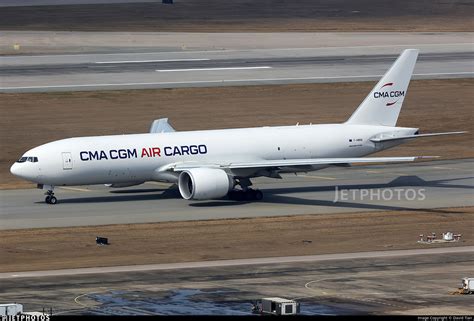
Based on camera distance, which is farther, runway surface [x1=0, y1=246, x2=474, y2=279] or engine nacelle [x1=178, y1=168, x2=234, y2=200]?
engine nacelle [x1=178, y1=168, x2=234, y2=200]

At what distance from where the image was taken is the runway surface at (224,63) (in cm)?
13338

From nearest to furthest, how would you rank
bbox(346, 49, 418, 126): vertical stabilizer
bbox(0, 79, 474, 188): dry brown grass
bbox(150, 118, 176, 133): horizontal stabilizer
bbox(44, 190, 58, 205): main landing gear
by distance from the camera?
bbox(44, 190, 58, 205): main landing gear → bbox(346, 49, 418, 126): vertical stabilizer → bbox(150, 118, 176, 133): horizontal stabilizer → bbox(0, 79, 474, 188): dry brown grass

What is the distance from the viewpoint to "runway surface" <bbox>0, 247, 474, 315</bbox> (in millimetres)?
53156

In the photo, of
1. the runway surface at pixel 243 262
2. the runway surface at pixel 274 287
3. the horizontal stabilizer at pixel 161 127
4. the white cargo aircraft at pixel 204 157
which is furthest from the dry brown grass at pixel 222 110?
the runway surface at pixel 274 287

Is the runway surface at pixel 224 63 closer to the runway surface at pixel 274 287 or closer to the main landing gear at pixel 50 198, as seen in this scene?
the main landing gear at pixel 50 198

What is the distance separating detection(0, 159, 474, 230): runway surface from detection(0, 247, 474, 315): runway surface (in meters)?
14.0

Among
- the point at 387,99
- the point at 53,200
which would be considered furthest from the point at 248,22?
the point at 53,200

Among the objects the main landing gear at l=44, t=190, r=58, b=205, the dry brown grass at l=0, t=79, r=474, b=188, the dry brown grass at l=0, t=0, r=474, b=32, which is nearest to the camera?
the main landing gear at l=44, t=190, r=58, b=205

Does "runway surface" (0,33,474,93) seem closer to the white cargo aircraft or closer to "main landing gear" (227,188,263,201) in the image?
the white cargo aircraft

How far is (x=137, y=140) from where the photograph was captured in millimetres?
82688

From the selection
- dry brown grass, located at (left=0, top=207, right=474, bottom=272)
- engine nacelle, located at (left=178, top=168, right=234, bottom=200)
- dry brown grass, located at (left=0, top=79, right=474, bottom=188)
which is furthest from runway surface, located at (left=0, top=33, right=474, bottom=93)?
dry brown grass, located at (left=0, top=207, right=474, bottom=272)

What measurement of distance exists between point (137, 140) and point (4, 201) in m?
9.43

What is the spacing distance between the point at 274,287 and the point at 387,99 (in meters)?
34.6

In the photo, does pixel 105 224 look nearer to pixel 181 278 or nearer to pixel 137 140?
pixel 137 140
